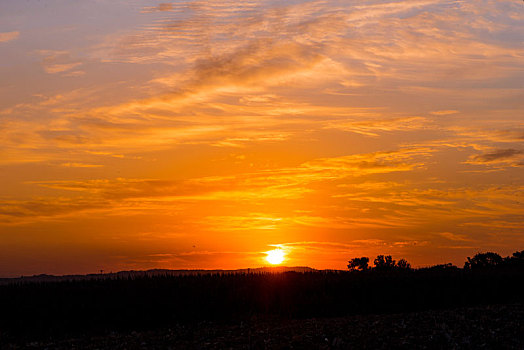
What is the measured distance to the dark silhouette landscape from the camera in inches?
861

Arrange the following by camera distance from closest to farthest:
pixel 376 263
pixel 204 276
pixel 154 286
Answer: pixel 154 286, pixel 204 276, pixel 376 263

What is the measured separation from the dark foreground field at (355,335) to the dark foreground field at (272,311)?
1.4 inches

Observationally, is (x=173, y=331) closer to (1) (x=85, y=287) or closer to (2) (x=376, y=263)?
(1) (x=85, y=287)

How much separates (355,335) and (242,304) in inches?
402

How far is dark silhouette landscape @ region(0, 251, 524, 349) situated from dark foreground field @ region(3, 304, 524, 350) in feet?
0.26

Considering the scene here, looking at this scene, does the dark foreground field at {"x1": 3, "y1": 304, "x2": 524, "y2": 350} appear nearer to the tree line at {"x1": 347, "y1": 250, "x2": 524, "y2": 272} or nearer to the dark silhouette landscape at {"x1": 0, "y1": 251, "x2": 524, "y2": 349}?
the dark silhouette landscape at {"x1": 0, "y1": 251, "x2": 524, "y2": 349}

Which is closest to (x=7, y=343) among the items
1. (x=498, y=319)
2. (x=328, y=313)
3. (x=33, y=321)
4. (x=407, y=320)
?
(x=33, y=321)

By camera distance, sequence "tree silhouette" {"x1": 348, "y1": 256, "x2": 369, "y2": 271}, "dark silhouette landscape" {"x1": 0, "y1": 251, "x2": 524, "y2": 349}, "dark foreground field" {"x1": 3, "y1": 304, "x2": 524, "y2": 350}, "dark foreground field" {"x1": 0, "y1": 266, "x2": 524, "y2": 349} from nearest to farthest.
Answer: "dark foreground field" {"x1": 3, "y1": 304, "x2": 524, "y2": 350} → "dark foreground field" {"x1": 0, "y1": 266, "x2": 524, "y2": 349} → "dark silhouette landscape" {"x1": 0, "y1": 251, "x2": 524, "y2": 349} → "tree silhouette" {"x1": 348, "y1": 256, "x2": 369, "y2": 271}

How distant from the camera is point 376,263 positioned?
2041 inches

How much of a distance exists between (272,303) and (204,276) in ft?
23.9

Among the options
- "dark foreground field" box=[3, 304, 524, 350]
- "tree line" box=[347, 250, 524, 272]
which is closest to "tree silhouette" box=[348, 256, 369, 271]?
"tree line" box=[347, 250, 524, 272]

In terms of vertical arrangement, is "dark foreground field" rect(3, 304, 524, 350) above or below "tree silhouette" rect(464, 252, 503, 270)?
below

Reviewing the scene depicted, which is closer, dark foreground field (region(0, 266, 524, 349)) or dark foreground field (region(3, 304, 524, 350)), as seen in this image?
dark foreground field (region(3, 304, 524, 350))

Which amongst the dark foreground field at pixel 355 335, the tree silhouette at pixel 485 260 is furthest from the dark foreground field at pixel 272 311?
→ the tree silhouette at pixel 485 260
